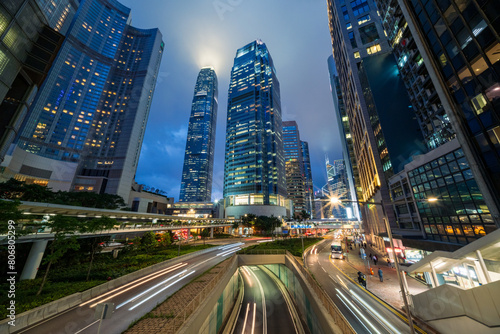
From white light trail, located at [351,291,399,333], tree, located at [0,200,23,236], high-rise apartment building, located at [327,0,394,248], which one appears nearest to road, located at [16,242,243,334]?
tree, located at [0,200,23,236]

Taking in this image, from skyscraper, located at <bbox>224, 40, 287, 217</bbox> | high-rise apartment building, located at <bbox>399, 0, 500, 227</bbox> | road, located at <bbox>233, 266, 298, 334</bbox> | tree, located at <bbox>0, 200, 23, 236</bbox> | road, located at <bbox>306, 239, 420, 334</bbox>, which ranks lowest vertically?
road, located at <bbox>233, 266, 298, 334</bbox>

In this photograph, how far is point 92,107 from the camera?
10325cm

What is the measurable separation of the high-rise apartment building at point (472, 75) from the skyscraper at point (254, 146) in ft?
313

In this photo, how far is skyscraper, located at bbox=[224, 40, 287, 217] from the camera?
113438 mm

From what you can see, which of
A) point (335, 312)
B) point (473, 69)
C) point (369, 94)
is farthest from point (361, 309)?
point (369, 94)

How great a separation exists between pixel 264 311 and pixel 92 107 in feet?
445

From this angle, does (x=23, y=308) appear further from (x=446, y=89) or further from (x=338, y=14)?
(x=338, y=14)

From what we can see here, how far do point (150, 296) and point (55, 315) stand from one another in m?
5.87

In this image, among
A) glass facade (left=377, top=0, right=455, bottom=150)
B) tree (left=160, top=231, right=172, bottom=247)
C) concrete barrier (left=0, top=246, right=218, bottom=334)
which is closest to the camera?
concrete barrier (left=0, top=246, right=218, bottom=334)

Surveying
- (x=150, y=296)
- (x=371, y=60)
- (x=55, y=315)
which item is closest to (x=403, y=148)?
(x=371, y=60)

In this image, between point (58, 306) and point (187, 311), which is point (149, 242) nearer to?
point (58, 306)

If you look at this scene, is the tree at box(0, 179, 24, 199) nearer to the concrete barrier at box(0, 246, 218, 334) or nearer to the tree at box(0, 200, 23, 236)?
→ the tree at box(0, 200, 23, 236)

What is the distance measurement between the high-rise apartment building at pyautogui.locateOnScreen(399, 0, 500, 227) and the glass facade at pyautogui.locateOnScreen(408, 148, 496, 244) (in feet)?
3.93

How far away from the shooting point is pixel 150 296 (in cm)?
1528
